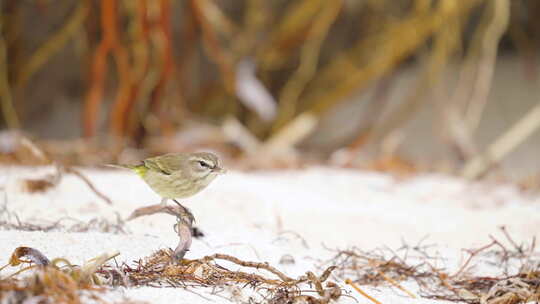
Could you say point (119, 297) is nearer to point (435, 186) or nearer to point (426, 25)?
point (435, 186)

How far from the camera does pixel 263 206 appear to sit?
85.3 inches

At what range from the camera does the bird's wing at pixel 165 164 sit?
1.26 meters

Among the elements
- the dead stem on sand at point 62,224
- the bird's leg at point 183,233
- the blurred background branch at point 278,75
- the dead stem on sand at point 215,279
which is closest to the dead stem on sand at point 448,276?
the dead stem on sand at point 215,279

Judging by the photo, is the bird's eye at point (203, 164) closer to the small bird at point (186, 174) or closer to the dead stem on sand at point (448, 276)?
the small bird at point (186, 174)

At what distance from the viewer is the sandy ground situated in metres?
1.27

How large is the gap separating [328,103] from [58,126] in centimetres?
191

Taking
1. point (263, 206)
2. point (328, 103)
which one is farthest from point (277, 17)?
point (263, 206)

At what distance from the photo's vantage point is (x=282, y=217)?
2.05m

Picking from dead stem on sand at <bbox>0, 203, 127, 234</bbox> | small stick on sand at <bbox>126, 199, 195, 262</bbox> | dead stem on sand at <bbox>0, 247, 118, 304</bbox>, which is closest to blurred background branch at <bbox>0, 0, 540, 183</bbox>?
dead stem on sand at <bbox>0, 203, 127, 234</bbox>

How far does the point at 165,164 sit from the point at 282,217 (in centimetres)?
84

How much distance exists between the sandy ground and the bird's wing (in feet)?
0.51

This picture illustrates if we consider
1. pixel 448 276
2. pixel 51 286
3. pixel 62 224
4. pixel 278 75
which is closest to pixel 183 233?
pixel 51 286

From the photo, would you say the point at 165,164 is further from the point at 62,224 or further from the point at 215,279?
the point at 62,224

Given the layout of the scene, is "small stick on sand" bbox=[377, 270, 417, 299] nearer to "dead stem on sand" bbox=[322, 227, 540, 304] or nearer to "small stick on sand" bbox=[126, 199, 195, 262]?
"dead stem on sand" bbox=[322, 227, 540, 304]
